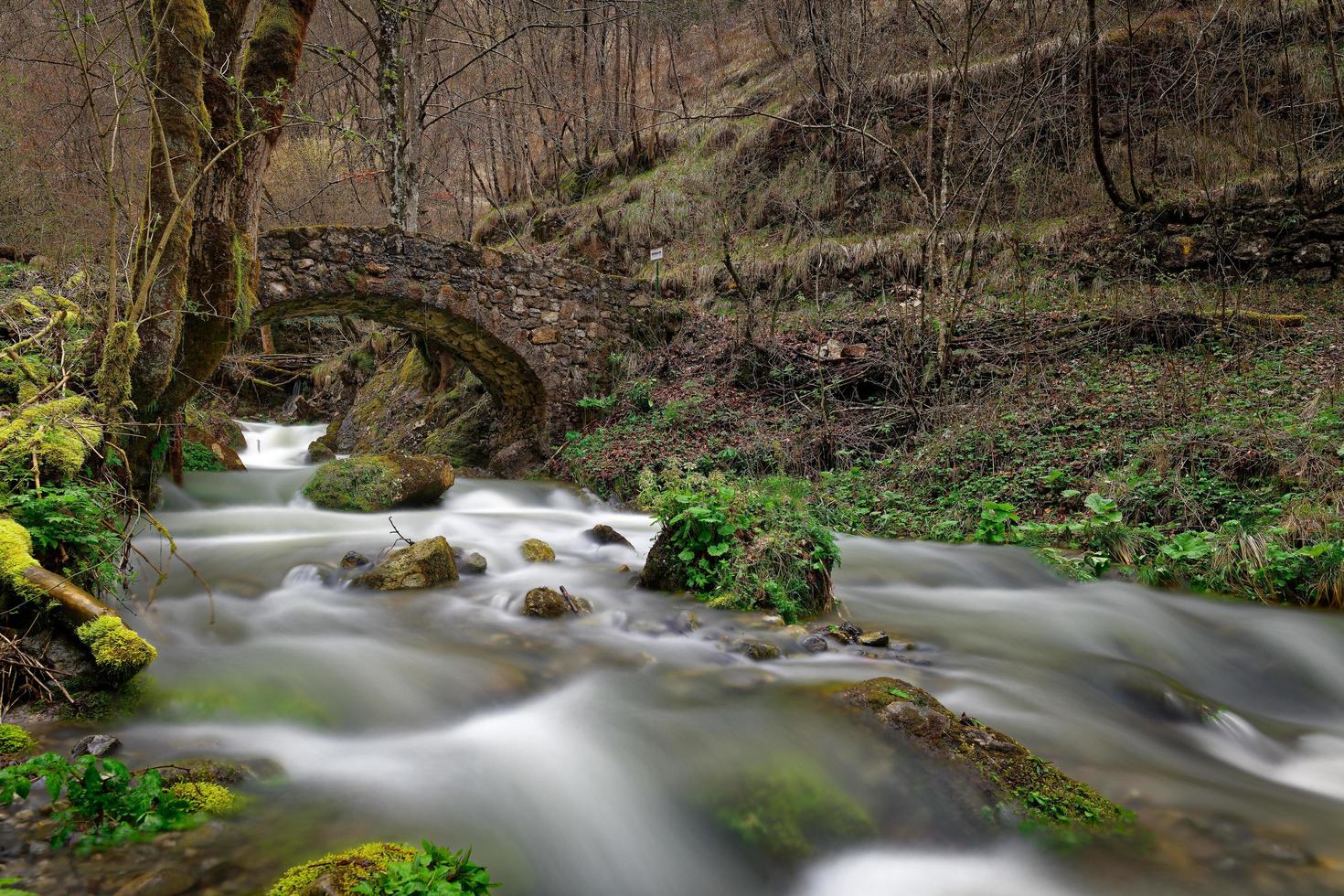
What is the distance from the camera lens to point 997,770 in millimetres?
2354

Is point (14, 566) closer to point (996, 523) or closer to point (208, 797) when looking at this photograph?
point (208, 797)

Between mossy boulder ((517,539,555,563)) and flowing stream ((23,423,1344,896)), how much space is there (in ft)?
0.80

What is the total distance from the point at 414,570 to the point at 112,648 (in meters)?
2.17

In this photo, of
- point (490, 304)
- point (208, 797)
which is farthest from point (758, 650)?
point (490, 304)

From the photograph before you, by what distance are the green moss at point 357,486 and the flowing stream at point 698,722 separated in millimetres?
2167

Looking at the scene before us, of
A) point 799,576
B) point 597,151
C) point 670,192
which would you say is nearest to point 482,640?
point 799,576

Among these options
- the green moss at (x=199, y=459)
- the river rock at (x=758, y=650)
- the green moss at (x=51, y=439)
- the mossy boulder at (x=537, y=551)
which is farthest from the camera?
the green moss at (x=199, y=459)

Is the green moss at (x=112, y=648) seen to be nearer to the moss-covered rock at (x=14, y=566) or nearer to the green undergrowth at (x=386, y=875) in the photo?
the moss-covered rock at (x=14, y=566)

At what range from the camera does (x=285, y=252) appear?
734 centimetres

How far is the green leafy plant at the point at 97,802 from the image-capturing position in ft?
5.77

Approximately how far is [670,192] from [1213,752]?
13.5 m

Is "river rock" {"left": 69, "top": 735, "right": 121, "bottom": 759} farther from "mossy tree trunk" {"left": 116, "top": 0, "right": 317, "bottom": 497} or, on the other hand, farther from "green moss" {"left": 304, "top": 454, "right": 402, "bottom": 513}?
"green moss" {"left": 304, "top": 454, "right": 402, "bottom": 513}

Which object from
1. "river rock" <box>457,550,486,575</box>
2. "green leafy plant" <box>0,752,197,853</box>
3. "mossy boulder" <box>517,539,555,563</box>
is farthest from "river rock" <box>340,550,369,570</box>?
"green leafy plant" <box>0,752,197,853</box>

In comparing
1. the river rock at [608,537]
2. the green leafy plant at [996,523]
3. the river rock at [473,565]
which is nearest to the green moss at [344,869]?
the river rock at [473,565]
